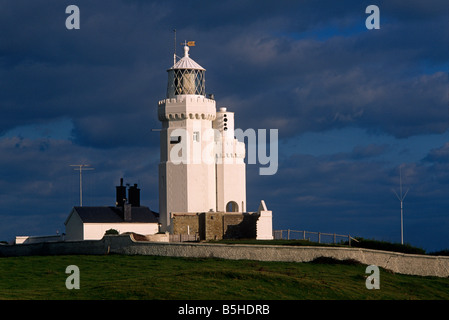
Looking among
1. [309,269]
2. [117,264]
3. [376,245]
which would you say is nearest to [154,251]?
[117,264]

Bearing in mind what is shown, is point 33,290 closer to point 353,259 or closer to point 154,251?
point 154,251

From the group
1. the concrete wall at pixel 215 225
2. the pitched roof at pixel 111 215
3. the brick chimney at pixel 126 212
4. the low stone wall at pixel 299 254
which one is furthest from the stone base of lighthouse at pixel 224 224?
the low stone wall at pixel 299 254

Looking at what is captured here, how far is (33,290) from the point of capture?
43375 mm

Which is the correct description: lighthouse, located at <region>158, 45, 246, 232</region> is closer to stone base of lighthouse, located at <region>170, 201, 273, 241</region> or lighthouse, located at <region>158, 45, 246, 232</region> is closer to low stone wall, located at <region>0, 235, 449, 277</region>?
stone base of lighthouse, located at <region>170, 201, 273, 241</region>

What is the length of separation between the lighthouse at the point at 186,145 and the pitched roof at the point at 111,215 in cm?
138

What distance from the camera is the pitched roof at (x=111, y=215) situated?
6956 cm

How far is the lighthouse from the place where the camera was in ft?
236

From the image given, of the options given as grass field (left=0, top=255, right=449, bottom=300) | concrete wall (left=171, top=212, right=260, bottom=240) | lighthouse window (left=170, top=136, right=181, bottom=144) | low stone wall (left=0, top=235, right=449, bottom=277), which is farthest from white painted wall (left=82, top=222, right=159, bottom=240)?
low stone wall (left=0, top=235, right=449, bottom=277)

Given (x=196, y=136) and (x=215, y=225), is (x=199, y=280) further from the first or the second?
(x=196, y=136)

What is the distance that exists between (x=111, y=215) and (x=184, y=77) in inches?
556

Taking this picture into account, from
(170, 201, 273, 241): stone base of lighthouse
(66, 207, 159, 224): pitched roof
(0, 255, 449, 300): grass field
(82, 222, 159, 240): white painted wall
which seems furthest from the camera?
(66, 207, 159, 224): pitched roof

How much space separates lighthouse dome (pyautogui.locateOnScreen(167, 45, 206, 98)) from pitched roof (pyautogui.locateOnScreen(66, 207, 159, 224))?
35.6 ft

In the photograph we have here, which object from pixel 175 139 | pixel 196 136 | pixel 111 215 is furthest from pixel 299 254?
pixel 111 215

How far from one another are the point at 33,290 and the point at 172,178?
29767mm
